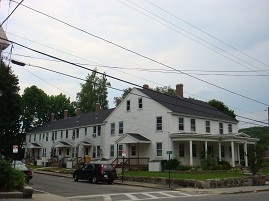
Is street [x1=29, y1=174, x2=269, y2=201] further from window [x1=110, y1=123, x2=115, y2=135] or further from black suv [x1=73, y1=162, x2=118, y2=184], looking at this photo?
window [x1=110, y1=123, x2=115, y2=135]

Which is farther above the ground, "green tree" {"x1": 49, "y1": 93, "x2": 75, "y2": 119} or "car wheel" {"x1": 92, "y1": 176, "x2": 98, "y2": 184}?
"green tree" {"x1": 49, "y1": 93, "x2": 75, "y2": 119}

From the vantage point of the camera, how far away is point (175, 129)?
41.1 m

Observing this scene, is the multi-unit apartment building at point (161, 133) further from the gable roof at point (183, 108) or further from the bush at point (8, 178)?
the bush at point (8, 178)

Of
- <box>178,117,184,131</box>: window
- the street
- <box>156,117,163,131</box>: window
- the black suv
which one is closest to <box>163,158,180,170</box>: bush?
<box>178,117,184,131</box>: window

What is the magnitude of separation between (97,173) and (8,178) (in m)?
13.2

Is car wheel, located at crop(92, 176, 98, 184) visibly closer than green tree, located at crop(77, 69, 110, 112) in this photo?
Yes

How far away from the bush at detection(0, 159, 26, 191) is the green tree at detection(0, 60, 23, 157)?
33222 mm

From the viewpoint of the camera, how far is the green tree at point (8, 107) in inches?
1996

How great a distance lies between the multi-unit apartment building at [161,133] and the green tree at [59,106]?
34.9 m

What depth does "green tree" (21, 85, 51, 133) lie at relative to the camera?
82.6 metres

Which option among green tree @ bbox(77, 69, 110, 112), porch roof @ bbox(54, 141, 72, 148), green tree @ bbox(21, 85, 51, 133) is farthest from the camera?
green tree @ bbox(21, 85, 51, 133)

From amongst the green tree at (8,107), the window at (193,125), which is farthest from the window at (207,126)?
the green tree at (8,107)

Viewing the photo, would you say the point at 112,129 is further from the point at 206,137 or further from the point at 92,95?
the point at 92,95

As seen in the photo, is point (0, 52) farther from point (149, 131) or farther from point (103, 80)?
point (103, 80)
